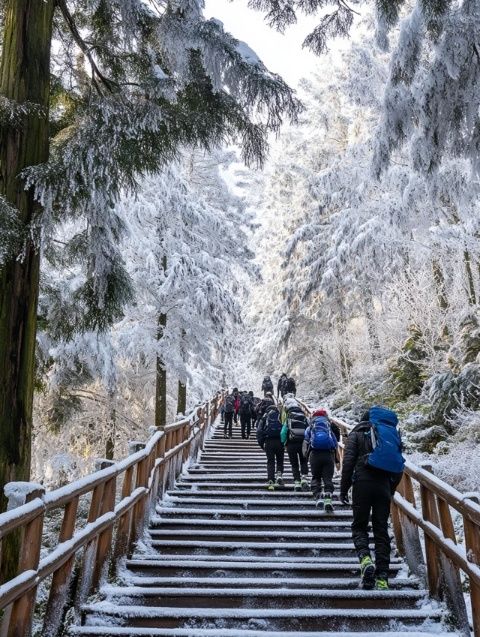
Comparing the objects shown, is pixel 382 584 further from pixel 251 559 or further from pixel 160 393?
pixel 160 393

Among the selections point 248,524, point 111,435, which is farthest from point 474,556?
point 111,435

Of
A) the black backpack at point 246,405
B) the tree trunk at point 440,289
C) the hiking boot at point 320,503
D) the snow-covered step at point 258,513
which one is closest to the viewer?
the snow-covered step at point 258,513

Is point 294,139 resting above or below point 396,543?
above

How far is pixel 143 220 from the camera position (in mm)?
15312

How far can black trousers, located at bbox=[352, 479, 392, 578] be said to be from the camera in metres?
4.94

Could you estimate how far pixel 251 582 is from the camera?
5023mm

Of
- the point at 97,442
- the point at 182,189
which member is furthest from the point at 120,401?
the point at 182,189

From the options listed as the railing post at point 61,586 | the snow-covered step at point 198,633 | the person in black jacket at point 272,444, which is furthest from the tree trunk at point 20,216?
the person in black jacket at point 272,444

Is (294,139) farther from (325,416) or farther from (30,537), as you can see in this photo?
(30,537)

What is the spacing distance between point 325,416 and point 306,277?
17212 millimetres

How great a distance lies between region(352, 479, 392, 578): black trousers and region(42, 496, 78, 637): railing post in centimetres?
250

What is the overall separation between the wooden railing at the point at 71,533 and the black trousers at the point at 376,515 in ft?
7.25

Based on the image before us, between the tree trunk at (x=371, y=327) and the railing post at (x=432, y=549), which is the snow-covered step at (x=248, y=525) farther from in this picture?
the tree trunk at (x=371, y=327)

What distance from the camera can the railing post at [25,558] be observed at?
3.19 metres
